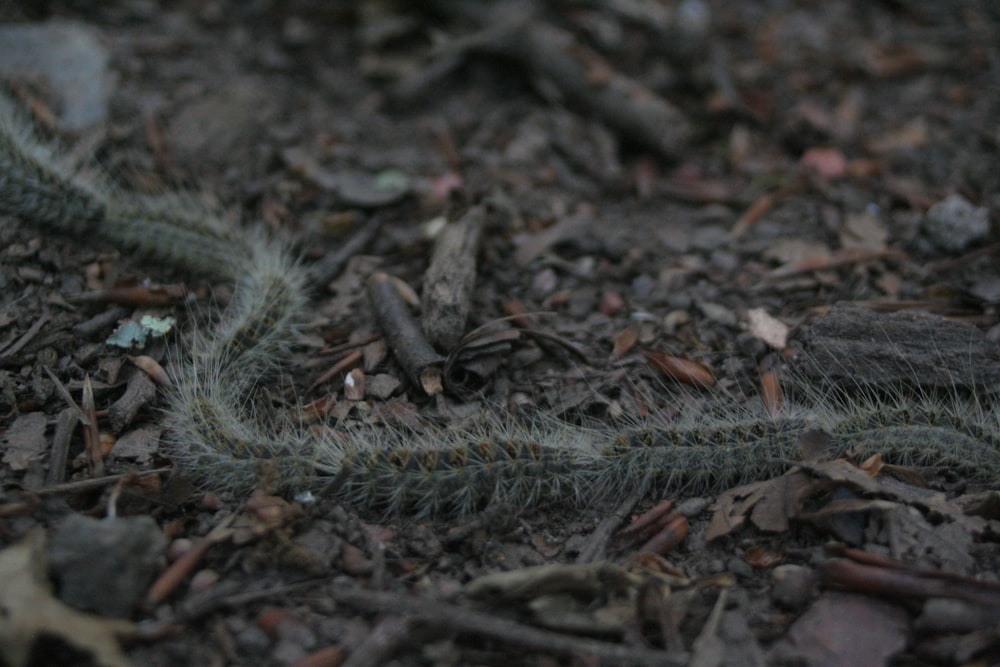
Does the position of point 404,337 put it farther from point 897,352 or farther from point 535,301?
point 897,352

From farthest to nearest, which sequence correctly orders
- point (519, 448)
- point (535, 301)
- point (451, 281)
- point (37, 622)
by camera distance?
point (535, 301)
point (451, 281)
point (519, 448)
point (37, 622)

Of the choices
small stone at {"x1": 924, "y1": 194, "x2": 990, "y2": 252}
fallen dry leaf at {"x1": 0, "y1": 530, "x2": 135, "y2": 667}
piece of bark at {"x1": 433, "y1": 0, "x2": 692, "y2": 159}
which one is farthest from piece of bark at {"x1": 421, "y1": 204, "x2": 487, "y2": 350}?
small stone at {"x1": 924, "y1": 194, "x2": 990, "y2": 252}

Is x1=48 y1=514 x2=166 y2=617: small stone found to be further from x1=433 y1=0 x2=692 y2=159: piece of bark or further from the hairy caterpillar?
x1=433 y1=0 x2=692 y2=159: piece of bark

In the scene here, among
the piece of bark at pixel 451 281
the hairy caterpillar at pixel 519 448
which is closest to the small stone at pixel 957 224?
the hairy caterpillar at pixel 519 448

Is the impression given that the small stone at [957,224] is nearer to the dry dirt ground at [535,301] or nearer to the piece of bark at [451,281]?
the dry dirt ground at [535,301]

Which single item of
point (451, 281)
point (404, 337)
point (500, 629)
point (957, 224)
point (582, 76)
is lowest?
point (500, 629)

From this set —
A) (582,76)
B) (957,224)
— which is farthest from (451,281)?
(957,224)

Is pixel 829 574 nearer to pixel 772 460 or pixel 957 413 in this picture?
pixel 772 460
